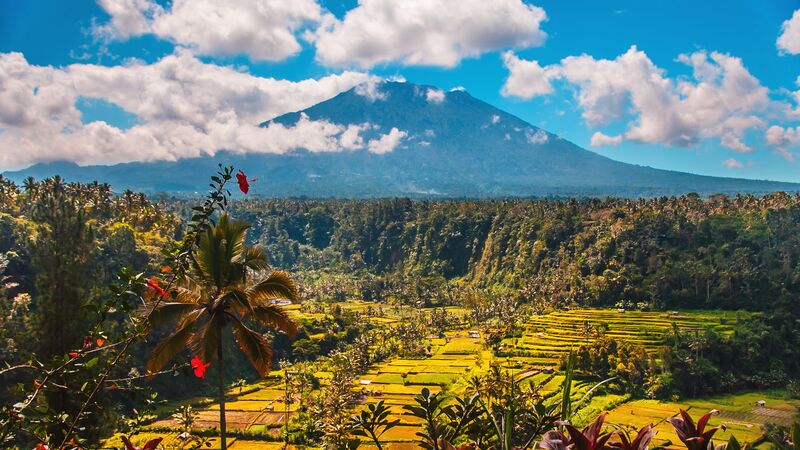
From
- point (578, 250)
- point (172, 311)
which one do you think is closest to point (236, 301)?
point (172, 311)

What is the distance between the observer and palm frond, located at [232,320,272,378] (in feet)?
34.8

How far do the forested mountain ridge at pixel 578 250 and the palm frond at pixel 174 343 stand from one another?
84.8 meters

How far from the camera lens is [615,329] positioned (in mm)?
71688

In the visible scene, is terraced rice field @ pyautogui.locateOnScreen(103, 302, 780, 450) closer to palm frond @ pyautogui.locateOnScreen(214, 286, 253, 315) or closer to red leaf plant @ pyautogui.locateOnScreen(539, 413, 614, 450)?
palm frond @ pyautogui.locateOnScreen(214, 286, 253, 315)

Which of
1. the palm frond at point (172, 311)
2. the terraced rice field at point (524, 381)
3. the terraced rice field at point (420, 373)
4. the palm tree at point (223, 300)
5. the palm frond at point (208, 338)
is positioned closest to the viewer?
the palm frond at point (208, 338)

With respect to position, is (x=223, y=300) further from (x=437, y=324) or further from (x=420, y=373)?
(x=437, y=324)

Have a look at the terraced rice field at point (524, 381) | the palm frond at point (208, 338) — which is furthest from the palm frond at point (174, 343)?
the terraced rice field at point (524, 381)

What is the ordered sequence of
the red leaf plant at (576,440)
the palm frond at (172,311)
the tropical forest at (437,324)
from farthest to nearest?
the tropical forest at (437,324) < the palm frond at (172,311) < the red leaf plant at (576,440)

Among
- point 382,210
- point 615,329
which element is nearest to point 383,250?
point 382,210

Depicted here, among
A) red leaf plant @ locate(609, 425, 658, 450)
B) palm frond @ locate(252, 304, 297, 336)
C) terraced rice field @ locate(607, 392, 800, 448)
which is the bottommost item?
terraced rice field @ locate(607, 392, 800, 448)

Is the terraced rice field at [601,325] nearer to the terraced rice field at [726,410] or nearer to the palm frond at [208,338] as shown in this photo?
the terraced rice field at [726,410]

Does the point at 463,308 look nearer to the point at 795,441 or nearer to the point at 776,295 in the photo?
the point at 776,295

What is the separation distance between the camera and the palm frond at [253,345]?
1061 cm

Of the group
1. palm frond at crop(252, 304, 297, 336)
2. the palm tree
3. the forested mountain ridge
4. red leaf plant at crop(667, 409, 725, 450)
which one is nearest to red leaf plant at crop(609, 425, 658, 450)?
red leaf plant at crop(667, 409, 725, 450)
